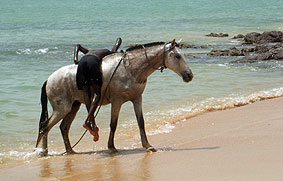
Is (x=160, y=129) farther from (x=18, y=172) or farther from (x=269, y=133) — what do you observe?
(x=18, y=172)

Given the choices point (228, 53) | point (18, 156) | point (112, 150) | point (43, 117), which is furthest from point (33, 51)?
point (112, 150)

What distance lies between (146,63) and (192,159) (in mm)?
1831

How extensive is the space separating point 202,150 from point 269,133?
1.24 metres

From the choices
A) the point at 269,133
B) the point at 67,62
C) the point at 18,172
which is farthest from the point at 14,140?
the point at 67,62

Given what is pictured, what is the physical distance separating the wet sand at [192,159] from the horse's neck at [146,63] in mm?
1213

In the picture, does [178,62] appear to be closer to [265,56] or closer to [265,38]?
[265,56]

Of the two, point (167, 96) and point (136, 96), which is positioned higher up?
point (136, 96)

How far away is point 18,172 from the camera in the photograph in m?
7.17

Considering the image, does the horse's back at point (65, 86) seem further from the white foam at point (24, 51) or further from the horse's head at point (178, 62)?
the white foam at point (24, 51)

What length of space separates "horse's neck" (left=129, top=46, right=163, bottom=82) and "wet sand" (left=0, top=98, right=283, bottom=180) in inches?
47.8

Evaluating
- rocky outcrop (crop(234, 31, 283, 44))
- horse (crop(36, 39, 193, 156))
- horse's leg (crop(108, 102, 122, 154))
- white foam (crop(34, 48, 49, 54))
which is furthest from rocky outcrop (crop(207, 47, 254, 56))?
horse's leg (crop(108, 102, 122, 154))

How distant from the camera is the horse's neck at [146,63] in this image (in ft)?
25.2

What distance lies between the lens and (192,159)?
21.7ft

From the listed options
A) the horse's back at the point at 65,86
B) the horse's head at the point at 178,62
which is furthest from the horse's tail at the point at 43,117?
the horse's head at the point at 178,62
